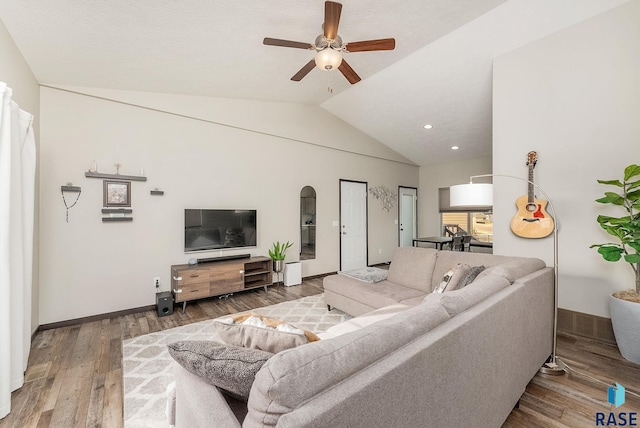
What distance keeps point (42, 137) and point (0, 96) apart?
174cm

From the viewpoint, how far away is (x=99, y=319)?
3.40 metres

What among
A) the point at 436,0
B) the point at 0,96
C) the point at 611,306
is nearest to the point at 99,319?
the point at 0,96

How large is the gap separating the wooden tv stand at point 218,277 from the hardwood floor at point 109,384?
0.52 m

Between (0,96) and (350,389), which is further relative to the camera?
(0,96)

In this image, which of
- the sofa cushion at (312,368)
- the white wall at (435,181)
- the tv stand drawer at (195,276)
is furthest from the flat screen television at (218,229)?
the white wall at (435,181)

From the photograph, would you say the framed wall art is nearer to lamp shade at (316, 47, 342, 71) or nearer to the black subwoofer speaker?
the black subwoofer speaker

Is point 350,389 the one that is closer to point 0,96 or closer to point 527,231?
point 0,96

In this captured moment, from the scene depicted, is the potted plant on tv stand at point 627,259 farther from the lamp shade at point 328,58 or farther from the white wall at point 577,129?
the lamp shade at point 328,58

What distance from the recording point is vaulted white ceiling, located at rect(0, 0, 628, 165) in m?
2.29

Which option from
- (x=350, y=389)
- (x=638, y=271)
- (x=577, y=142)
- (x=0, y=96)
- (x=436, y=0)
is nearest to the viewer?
(x=350, y=389)

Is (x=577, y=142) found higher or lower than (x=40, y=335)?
higher

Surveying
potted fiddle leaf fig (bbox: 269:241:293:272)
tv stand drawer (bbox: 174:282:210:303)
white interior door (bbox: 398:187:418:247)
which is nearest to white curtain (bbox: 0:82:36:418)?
tv stand drawer (bbox: 174:282:210:303)

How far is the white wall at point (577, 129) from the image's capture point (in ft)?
8.80

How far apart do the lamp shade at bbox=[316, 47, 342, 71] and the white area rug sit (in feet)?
7.58
